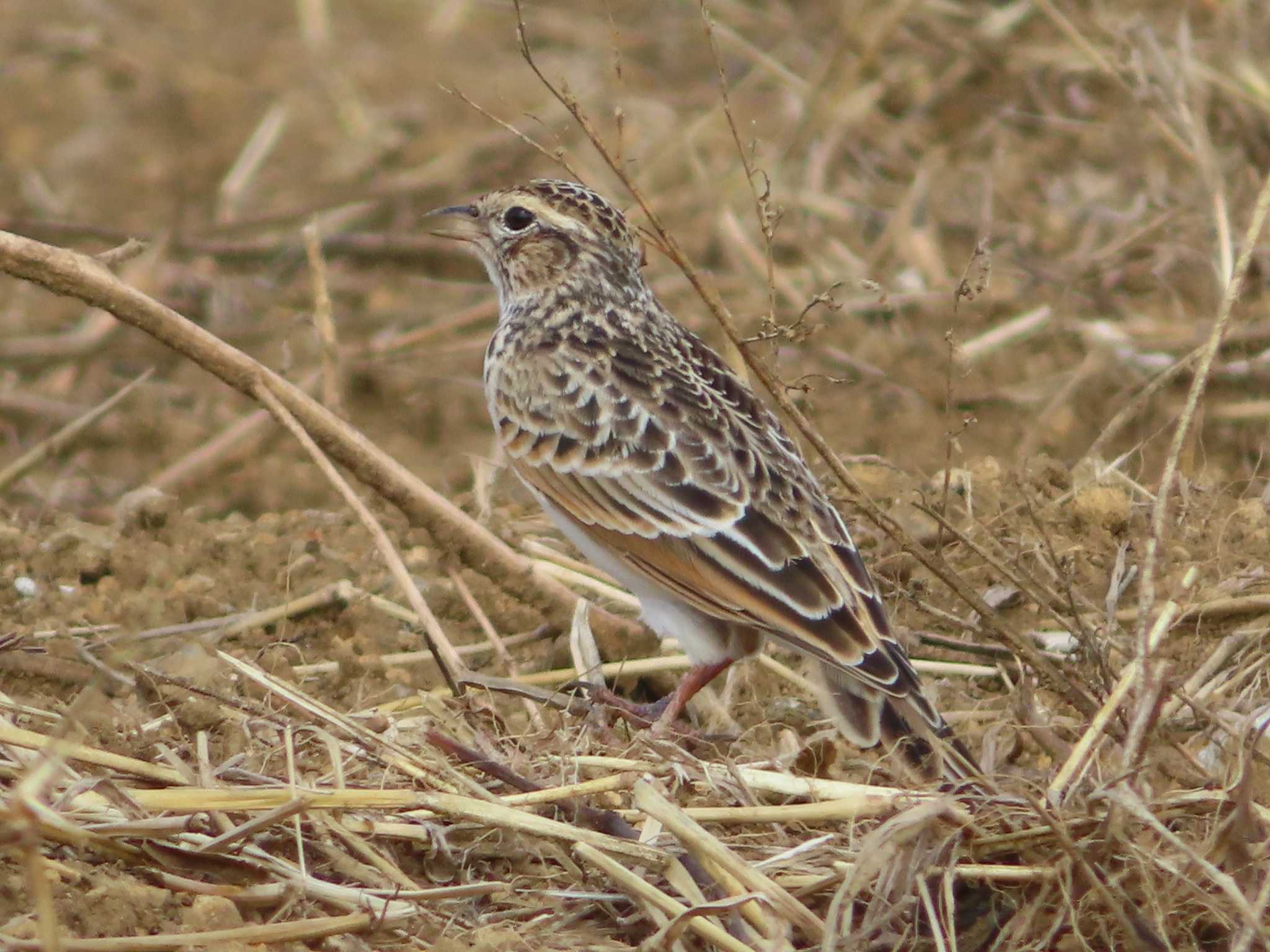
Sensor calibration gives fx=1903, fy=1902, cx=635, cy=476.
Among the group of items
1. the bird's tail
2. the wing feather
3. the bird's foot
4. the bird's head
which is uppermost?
the bird's head

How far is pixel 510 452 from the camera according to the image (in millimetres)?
5516

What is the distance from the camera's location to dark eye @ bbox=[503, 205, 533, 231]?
6.04m

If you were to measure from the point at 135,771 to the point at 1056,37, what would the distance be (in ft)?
25.5

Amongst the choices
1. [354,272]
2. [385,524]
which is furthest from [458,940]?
[354,272]

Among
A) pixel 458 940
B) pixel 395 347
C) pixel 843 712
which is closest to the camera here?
pixel 458 940

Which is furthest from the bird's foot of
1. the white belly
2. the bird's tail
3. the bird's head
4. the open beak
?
the open beak

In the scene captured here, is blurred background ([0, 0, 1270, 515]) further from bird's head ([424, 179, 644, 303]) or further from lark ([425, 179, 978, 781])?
lark ([425, 179, 978, 781])

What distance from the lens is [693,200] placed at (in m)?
9.62

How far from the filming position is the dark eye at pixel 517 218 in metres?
6.04

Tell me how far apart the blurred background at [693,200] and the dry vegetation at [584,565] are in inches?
1.3

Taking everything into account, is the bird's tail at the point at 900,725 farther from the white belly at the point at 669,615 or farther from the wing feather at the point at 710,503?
the white belly at the point at 669,615

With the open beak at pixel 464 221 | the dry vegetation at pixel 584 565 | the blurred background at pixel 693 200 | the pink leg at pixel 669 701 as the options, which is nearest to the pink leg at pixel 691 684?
the pink leg at pixel 669 701

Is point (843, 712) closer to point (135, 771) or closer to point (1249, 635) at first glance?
point (1249, 635)

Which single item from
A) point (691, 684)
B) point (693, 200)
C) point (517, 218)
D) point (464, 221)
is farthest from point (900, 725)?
point (693, 200)
